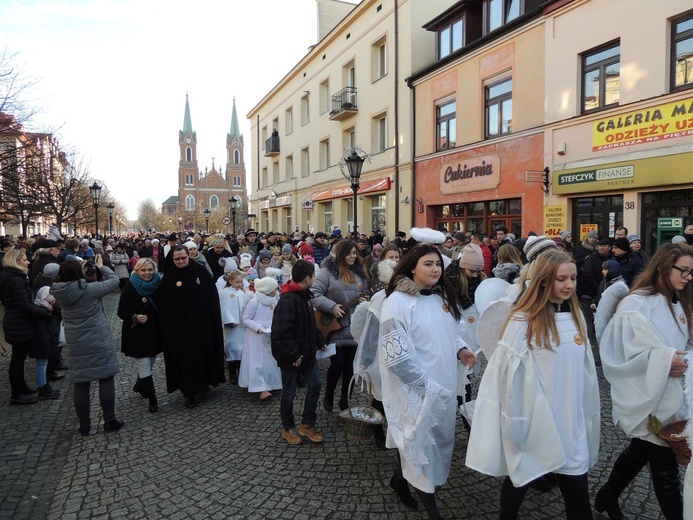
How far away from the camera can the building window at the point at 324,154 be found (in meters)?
26.6

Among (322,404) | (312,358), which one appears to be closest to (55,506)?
(312,358)

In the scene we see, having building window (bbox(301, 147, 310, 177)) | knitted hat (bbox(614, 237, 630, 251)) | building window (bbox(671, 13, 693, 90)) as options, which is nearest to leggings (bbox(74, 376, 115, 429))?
knitted hat (bbox(614, 237, 630, 251))

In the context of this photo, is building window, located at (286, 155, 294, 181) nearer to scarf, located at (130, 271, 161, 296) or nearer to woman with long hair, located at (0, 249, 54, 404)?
woman with long hair, located at (0, 249, 54, 404)

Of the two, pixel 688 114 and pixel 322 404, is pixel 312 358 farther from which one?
pixel 688 114

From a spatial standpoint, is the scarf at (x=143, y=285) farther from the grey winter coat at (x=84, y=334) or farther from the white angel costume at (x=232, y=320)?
the white angel costume at (x=232, y=320)

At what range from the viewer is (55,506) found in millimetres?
3527

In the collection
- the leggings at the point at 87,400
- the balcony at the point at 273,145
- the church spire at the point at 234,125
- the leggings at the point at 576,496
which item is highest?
the church spire at the point at 234,125

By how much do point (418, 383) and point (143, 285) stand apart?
3828 millimetres

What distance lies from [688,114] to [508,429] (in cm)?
1032

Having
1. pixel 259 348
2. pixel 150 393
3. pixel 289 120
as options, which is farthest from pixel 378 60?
pixel 150 393

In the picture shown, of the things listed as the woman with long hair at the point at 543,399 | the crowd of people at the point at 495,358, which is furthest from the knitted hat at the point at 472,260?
the woman with long hair at the point at 543,399

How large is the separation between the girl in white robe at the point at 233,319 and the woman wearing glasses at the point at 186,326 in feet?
2.32

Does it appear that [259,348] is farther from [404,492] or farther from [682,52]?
[682,52]

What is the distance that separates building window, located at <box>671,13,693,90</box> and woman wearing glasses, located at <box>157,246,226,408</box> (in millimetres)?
10768
